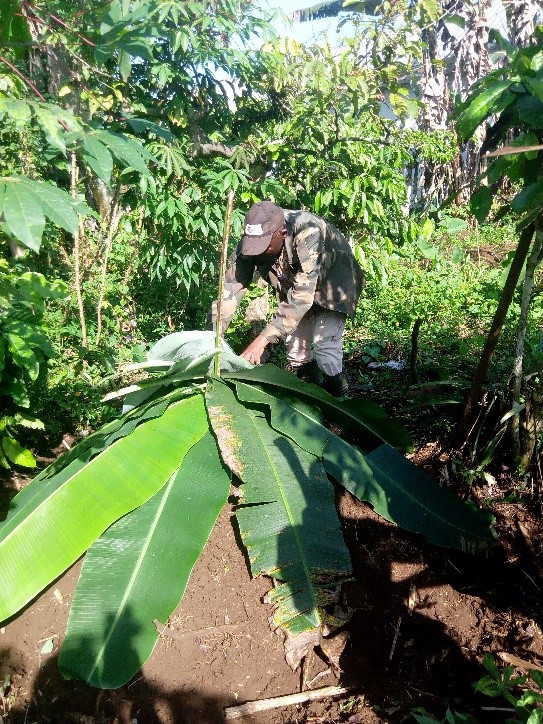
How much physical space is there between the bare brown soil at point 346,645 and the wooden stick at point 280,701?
0.09ft

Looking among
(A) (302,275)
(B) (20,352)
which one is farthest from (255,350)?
(B) (20,352)

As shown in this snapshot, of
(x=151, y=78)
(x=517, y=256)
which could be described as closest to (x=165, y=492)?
(x=517, y=256)

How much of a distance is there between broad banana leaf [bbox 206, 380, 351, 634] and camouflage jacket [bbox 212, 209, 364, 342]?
0.84m

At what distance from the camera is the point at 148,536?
240 cm

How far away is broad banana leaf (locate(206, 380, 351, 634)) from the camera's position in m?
2.29

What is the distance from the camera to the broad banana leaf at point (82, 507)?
2.26 m

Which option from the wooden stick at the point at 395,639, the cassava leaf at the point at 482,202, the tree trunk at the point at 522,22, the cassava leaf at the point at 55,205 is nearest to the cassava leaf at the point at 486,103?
the cassava leaf at the point at 482,202

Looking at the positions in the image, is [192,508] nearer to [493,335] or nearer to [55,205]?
[55,205]

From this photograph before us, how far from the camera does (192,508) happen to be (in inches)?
99.2

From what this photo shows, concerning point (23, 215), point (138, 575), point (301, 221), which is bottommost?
point (138, 575)

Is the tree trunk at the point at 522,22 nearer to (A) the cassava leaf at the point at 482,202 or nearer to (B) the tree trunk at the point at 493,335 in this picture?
(B) the tree trunk at the point at 493,335

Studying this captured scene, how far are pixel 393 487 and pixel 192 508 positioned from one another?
3.13 ft

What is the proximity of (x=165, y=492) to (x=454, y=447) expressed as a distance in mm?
1683

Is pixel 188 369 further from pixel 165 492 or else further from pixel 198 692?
pixel 198 692
